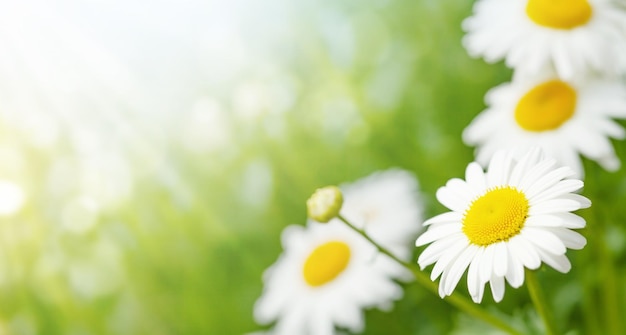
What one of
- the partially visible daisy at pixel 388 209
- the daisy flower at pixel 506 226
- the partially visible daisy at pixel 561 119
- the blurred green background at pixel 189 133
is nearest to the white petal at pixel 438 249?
the daisy flower at pixel 506 226

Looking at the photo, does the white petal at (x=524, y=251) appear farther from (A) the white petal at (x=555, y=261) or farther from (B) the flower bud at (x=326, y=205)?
(B) the flower bud at (x=326, y=205)

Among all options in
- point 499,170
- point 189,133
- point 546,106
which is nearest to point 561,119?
point 546,106

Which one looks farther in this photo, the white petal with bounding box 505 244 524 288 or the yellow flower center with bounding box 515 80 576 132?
the yellow flower center with bounding box 515 80 576 132

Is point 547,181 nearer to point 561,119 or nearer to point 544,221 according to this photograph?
point 544,221

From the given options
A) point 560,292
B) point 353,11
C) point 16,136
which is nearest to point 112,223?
point 16,136

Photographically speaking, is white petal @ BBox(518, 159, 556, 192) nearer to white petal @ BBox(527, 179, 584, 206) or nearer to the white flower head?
white petal @ BBox(527, 179, 584, 206)

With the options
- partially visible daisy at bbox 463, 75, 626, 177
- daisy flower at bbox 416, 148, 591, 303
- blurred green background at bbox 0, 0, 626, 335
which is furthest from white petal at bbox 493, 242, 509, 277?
blurred green background at bbox 0, 0, 626, 335
